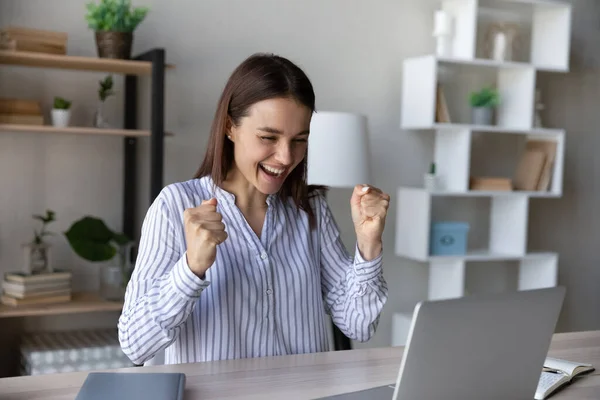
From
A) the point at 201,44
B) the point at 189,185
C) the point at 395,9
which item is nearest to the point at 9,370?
the point at 201,44

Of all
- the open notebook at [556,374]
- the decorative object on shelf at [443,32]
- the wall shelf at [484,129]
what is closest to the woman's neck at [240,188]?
the open notebook at [556,374]

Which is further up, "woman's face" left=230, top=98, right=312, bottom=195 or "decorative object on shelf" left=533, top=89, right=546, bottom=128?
"decorative object on shelf" left=533, top=89, right=546, bottom=128

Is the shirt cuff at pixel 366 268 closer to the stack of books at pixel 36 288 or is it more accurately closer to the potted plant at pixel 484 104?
the stack of books at pixel 36 288

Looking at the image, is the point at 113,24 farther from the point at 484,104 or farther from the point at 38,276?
the point at 484,104

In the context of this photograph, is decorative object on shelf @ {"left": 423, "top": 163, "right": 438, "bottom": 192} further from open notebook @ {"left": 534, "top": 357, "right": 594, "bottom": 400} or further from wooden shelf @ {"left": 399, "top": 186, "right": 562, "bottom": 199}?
open notebook @ {"left": 534, "top": 357, "right": 594, "bottom": 400}

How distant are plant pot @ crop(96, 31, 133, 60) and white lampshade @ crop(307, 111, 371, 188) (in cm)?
80

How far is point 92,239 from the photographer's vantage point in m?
3.00

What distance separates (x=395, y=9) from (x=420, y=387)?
3087 mm

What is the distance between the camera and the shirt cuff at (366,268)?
1.75 metres

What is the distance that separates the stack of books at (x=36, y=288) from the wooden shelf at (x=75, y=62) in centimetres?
80

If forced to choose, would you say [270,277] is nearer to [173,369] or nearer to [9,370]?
[173,369]

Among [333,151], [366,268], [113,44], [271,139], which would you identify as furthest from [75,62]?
[366,268]

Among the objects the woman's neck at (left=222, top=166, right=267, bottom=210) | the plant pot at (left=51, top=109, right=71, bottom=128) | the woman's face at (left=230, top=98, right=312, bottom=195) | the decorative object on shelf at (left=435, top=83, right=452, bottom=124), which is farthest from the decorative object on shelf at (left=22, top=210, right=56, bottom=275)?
the decorative object on shelf at (left=435, top=83, right=452, bottom=124)

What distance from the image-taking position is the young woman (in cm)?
159
